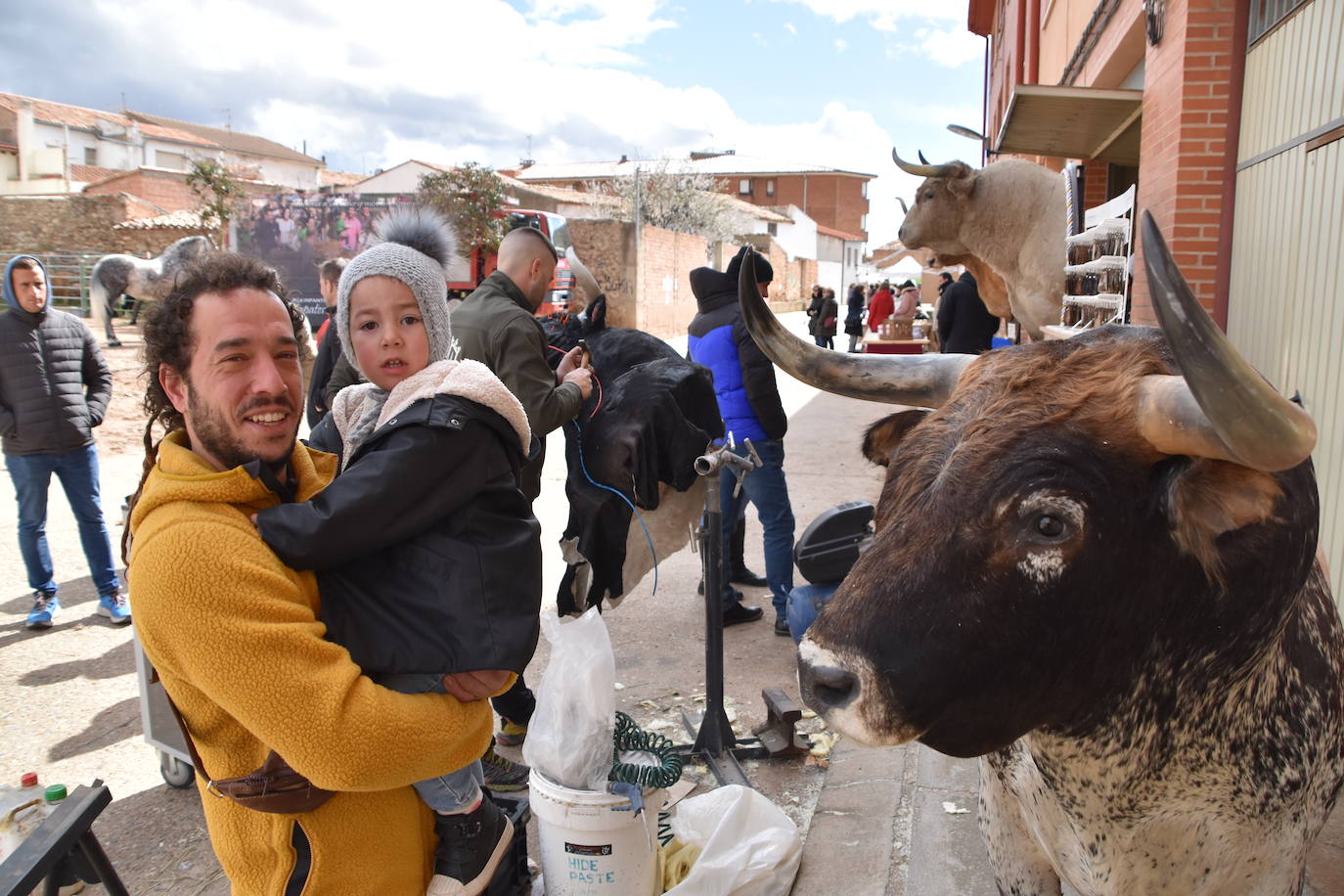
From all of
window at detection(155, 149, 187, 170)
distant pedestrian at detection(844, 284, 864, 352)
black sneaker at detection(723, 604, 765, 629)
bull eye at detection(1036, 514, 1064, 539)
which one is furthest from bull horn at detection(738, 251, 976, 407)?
window at detection(155, 149, 187, 170)

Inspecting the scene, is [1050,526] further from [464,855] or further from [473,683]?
[464,855]

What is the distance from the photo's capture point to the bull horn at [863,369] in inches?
79.0

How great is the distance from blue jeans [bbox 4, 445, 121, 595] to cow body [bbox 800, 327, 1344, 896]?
518 cm

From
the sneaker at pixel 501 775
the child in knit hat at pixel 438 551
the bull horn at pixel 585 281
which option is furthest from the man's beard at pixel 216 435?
the bull horn at pixel 585 281

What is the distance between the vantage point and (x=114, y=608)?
17.0ft

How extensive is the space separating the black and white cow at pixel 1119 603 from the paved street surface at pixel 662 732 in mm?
1207

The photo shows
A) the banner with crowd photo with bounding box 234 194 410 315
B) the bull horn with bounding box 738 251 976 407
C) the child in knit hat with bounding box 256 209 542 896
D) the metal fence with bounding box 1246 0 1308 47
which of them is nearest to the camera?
the child in knit hat with bounding box 256 209 542 896

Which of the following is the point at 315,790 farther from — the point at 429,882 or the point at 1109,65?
the point at 1109,65

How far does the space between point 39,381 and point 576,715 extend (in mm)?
4255

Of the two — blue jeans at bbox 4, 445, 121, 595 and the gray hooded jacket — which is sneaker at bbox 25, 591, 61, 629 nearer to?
blue jeans at bbox 4, 445, 121, 595

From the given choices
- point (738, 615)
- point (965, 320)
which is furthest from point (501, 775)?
point (965, 320)

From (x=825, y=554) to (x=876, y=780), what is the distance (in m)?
0.93

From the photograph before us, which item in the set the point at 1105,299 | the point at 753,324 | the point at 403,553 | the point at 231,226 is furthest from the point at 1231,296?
the point at 231,226

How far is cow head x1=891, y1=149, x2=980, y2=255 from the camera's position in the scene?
705cm
